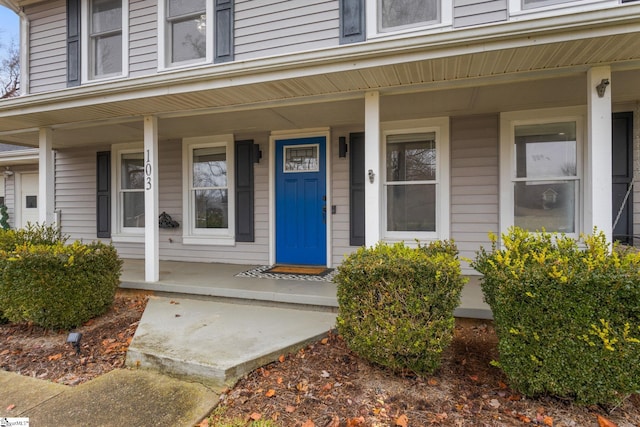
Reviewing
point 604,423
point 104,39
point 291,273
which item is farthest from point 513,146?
point 104,39

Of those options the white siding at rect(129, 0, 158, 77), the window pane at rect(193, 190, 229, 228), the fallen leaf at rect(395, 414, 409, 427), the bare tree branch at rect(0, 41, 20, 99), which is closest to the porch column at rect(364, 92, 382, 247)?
the fallen leaf at rect(395, 414, 409, 427)

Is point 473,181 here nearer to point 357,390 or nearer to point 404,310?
point 404,310

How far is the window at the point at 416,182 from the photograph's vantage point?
4465 millimetres

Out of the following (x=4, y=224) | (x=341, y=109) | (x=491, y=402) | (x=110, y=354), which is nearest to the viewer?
(x=491, y=402)

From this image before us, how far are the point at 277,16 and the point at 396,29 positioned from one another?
1.52 m

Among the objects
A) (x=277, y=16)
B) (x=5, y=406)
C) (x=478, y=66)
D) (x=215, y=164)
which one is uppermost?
(x=277, y=16)

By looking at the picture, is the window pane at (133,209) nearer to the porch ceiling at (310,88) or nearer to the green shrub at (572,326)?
the porch ceiling at (310,88)

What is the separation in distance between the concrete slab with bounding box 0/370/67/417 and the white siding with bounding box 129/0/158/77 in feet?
13.4

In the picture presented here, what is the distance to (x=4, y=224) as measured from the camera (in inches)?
321

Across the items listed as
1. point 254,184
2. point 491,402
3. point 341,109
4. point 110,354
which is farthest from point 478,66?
point 110,354

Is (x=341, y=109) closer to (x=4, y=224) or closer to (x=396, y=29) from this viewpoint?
(x=396, y=29)

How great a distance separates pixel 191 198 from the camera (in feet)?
18.9

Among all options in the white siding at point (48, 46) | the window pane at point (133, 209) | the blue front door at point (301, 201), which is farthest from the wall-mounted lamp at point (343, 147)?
the white siding at point (48, 46)

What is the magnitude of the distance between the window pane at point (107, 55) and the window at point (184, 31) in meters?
0.99
